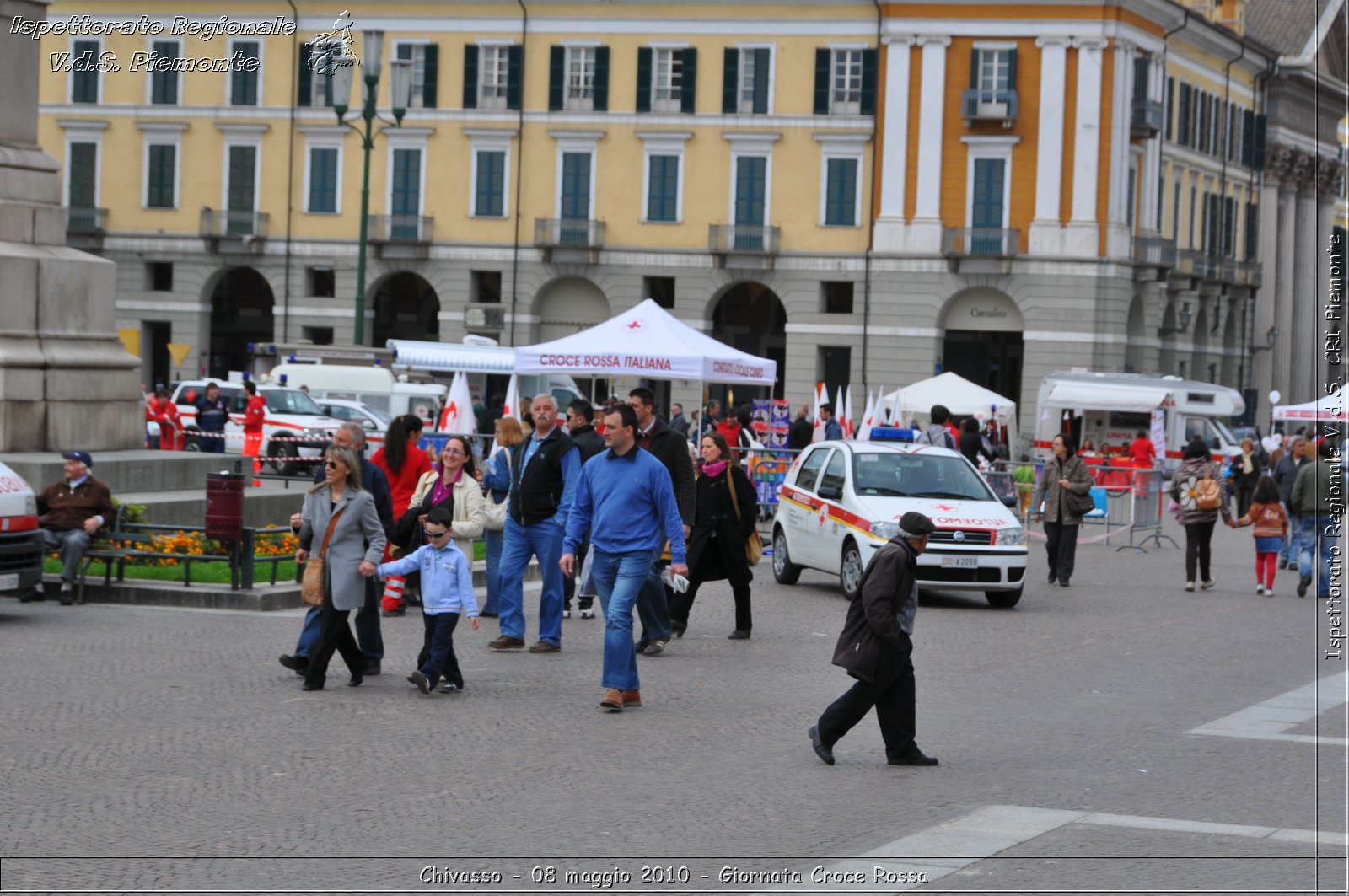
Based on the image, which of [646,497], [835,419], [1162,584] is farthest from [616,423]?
[835,419]

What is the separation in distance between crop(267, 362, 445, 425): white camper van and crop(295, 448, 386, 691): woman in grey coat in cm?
3095

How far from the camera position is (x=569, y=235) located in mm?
59469

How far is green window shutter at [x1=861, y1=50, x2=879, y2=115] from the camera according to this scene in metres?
57.4

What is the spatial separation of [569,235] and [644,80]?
518cm

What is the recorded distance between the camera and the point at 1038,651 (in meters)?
15.9

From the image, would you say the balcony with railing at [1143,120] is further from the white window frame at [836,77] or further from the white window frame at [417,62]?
the white window frame at [417,62]

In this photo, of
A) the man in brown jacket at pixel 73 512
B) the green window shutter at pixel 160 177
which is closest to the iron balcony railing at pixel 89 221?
the green window shutter at pixel 160 177

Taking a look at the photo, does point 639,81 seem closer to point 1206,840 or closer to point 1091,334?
point 1091,334

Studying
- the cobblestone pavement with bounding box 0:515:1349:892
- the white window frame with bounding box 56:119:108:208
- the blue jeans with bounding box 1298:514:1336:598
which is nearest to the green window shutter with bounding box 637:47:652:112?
the white window frame with bounding box 56:119:108:208

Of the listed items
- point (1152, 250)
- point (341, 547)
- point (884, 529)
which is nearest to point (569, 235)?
point (1152, 250)

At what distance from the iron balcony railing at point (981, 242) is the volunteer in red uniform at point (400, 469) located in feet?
138

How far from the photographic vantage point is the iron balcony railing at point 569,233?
5925cm

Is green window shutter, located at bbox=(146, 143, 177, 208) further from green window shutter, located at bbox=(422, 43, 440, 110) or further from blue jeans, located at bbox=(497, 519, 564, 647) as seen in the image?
blue jeans, located at bbox=(497, 519, 564, 647)

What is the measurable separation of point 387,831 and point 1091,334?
5080 centimetres
